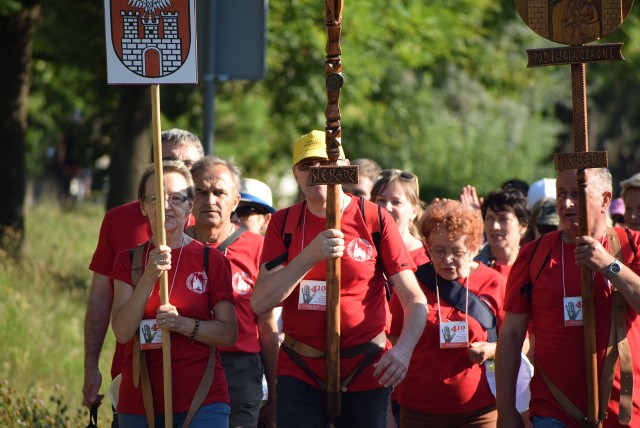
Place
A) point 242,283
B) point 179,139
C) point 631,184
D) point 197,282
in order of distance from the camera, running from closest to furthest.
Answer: point 197,282, point 242,283, point 179,139, point 631,184

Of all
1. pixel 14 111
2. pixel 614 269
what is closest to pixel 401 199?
pixel 614 269

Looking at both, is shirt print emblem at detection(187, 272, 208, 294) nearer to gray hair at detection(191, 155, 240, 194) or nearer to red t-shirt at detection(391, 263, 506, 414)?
gray hair at detection(191, 155, 240, 194)

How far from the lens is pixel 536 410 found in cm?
551

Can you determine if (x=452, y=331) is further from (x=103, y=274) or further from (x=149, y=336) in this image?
(x=103, y=274)

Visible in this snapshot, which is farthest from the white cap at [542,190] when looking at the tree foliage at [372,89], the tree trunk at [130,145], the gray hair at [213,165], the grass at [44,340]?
the tree trunk at [130,145]

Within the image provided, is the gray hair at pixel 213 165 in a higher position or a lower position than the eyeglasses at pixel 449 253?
higher

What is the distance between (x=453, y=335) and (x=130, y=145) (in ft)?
32.4

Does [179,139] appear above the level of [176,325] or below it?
above

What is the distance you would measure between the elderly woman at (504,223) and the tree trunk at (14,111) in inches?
320

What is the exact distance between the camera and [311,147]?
589 cm

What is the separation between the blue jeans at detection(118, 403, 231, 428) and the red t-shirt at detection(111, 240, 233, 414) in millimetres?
28

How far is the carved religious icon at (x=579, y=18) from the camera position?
5.51m

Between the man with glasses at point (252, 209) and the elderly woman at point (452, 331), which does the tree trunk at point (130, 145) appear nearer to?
the man with glasses at point (252, 209)

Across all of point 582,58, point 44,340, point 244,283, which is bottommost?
point 44,340
